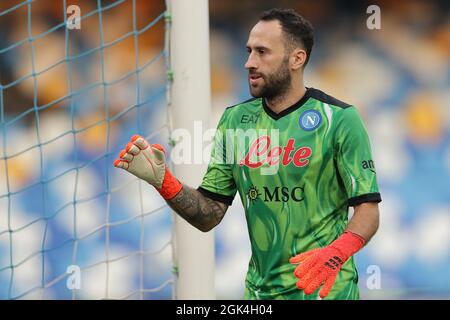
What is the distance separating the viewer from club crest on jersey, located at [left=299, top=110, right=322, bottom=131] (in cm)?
280

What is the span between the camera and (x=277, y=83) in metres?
2.85

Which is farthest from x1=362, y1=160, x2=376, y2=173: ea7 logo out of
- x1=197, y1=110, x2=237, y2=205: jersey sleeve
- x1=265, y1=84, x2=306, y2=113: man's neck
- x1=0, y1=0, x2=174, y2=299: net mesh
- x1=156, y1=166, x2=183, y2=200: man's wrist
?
→ x1=0, y1=0, x2=174, y2=299: net mesh

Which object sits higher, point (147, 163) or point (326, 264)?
point (147, 163)

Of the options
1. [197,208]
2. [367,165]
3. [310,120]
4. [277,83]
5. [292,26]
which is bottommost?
[197,208]

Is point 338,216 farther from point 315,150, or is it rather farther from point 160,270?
point 160,270

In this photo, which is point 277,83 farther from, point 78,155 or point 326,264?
point 78,155

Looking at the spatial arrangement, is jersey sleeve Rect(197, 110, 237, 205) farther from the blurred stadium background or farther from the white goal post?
the blurred stadium background

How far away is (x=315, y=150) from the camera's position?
2.77m

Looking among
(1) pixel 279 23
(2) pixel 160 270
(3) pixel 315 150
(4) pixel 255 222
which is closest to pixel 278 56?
(1) pixel 279 23

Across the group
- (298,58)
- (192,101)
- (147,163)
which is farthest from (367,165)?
(192,101)

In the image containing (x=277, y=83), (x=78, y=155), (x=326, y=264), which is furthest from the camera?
(x=78, y=155)

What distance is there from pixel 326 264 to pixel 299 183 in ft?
0.92

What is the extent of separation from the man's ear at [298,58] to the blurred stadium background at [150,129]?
2183 mm

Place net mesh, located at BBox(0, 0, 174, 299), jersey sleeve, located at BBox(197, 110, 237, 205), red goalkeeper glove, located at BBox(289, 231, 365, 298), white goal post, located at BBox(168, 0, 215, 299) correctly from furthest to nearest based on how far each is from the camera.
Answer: net mesh, located at BBox(0, 0, 174, 299) → white goal post, located at BBox(168, 0, 215, 299) → jersey sleeve, located at BBox(197, 110, 237, 205) → red goalkeeper glove, located at BBox(289, 231, 365, 298)
